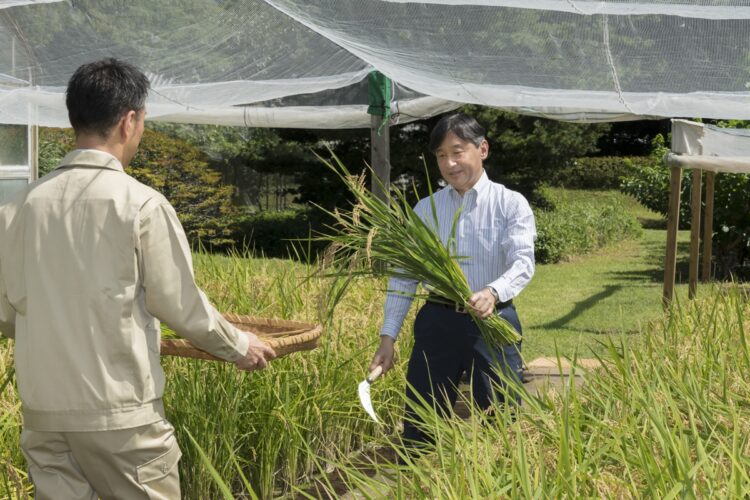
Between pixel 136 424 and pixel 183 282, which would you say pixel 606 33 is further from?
pixel 136 424

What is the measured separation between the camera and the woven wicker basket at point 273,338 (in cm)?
326

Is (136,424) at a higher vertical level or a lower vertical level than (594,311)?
higher

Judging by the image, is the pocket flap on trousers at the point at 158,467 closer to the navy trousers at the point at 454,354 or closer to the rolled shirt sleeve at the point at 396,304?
the navy trousers at the point at 454,354

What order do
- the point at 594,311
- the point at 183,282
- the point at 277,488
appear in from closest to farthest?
the point at 183,282 < the point at 277,488 < the point at 594,311

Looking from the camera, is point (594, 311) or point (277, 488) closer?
point (277, 488)

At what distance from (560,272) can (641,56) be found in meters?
10.8

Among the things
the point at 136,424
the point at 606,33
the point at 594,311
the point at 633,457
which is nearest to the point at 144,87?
the point at 136,424

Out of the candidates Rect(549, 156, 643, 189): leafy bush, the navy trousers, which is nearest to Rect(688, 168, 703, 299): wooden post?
the navy trousers

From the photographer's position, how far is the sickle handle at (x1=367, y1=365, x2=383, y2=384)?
143 inches

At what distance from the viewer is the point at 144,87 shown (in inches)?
111

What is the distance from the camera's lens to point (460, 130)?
12.5 ft

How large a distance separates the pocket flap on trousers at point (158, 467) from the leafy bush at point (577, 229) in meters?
13.8

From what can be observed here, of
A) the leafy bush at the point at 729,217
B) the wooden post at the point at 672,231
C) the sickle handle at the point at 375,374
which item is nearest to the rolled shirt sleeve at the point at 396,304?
the sickle handle at the point at 375,374

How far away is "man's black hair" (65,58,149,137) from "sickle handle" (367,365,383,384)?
4.45ft
